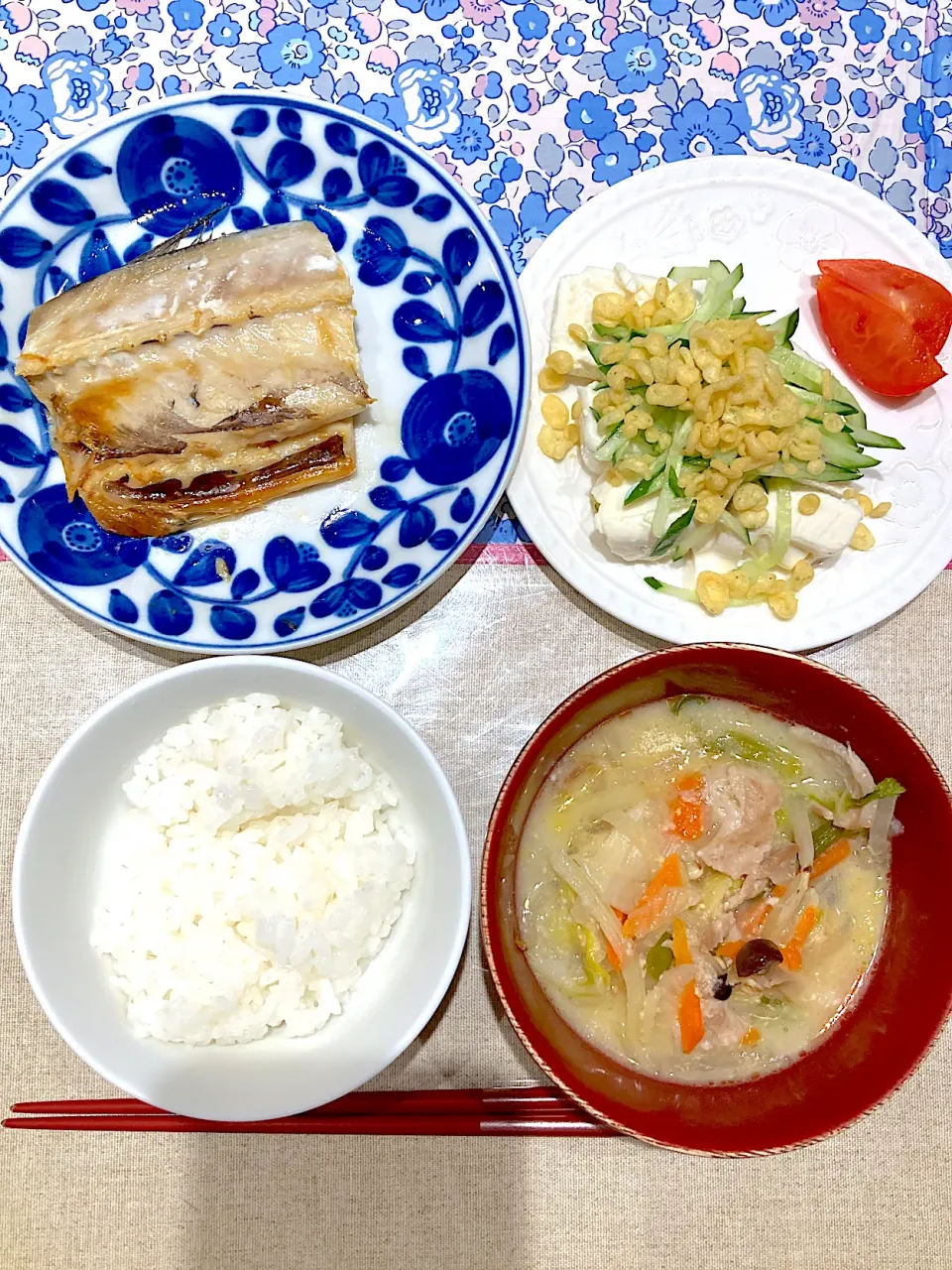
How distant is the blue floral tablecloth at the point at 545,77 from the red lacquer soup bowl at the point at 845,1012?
956 millimetres

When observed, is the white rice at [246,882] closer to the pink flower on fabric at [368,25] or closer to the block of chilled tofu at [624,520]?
the block of chilled tofu at [624,520]

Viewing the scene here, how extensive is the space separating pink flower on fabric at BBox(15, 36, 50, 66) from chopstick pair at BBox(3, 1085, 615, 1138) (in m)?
2.02

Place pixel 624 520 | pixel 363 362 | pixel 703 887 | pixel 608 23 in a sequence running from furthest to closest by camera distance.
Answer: pixel 608 23 → pixel 363 362 → pixel 624 520 → pixel 703 887

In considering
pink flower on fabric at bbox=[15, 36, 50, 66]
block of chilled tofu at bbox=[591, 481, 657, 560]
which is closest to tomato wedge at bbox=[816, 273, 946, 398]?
block of chilled tofu at bbox=[591, 481, 657, 560]

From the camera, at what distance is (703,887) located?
1.64 metres

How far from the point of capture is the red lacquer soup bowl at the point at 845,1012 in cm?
154

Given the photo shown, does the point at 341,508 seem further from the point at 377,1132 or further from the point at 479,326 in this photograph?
the point at 377,1132

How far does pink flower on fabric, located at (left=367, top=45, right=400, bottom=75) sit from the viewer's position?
198 cm

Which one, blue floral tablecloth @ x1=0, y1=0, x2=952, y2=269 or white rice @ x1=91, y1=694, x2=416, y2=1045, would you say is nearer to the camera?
white rice @ x1=91, y1=694, x2=416, y2=1045

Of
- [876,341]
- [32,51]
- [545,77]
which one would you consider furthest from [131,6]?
[876,341]

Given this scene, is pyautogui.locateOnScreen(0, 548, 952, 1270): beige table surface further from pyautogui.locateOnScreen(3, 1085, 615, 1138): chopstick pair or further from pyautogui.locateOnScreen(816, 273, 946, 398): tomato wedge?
pyautogui.locateOnScreen(816, 273, 946, 398): tomato wedge

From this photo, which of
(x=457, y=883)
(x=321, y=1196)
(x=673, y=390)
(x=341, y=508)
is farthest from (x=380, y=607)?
(x=321, y=1196)

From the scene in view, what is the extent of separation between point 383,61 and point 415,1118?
2.04 meters

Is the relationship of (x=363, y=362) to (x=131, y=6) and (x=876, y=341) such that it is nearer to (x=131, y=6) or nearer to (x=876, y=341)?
(x=131, y=6)
